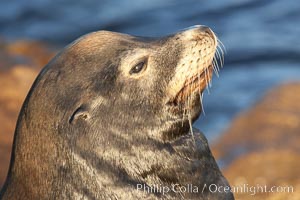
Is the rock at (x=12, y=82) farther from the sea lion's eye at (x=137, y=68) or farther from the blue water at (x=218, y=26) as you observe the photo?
the sea lion's eye at (x=137, y=68)

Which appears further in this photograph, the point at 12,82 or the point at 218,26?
the point at 218,26

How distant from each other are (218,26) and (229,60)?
4.71ft

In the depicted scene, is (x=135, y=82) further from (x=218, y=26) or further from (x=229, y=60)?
(x=218, y=26)

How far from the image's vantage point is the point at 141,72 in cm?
796

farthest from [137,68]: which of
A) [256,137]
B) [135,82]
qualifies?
[256,137]

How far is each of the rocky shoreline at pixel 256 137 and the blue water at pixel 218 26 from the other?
5.39 ft

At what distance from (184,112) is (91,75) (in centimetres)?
78

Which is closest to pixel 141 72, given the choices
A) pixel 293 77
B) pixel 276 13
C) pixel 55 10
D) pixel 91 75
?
pixel 91 75

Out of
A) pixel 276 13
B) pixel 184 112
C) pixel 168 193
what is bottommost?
pixel 168 193

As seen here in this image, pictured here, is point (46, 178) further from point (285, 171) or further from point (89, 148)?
point (285, 171)

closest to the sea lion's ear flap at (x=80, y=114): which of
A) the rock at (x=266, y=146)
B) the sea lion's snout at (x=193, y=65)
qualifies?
the sea lion's snout at (x=193, y=65)

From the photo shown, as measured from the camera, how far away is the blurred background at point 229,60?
12.6 meters

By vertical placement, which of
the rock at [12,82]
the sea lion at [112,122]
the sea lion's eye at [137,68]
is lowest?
the sea lion at [112,122]

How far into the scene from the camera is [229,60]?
57.5 ft
